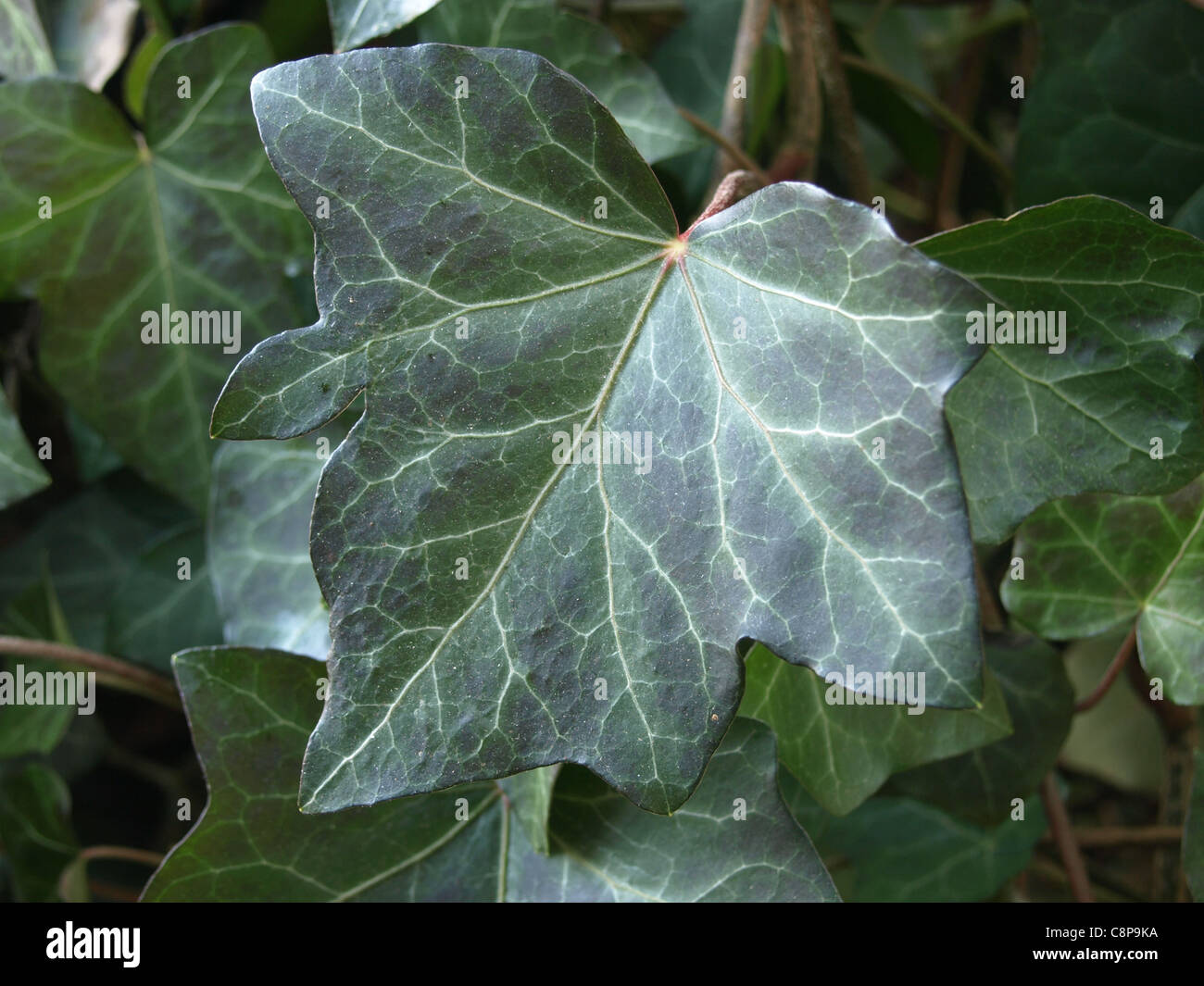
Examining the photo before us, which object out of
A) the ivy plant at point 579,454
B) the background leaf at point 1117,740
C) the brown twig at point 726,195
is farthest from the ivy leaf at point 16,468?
the background leaf at point 1117,740

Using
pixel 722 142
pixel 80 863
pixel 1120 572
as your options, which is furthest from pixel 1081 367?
pixel 80 863

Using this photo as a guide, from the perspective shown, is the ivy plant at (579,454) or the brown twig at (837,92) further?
the brown twig at (837,92)

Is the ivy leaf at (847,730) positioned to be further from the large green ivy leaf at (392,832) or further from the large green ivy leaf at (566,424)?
the large green ivy leaf at (566,424)

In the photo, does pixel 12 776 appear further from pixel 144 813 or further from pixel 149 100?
pixel 149 100

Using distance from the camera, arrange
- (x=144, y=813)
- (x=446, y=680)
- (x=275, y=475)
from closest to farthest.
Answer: (x=446, y=680), (x=275, y=475), (x=144, y=813)

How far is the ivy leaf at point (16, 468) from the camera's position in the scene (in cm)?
68

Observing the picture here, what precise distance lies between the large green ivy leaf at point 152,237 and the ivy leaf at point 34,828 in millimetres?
261

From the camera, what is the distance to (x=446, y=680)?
0.47 metres

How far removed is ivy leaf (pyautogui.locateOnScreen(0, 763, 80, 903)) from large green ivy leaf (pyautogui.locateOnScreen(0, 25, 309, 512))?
261mm

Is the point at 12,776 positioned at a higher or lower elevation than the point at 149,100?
lower

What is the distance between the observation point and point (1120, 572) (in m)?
0.68

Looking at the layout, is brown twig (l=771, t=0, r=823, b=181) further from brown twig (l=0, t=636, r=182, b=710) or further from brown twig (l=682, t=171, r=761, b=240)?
brown twig (l=0, t=636, r=182, b=710)

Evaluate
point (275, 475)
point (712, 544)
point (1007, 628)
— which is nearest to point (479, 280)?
point (712, 544)
